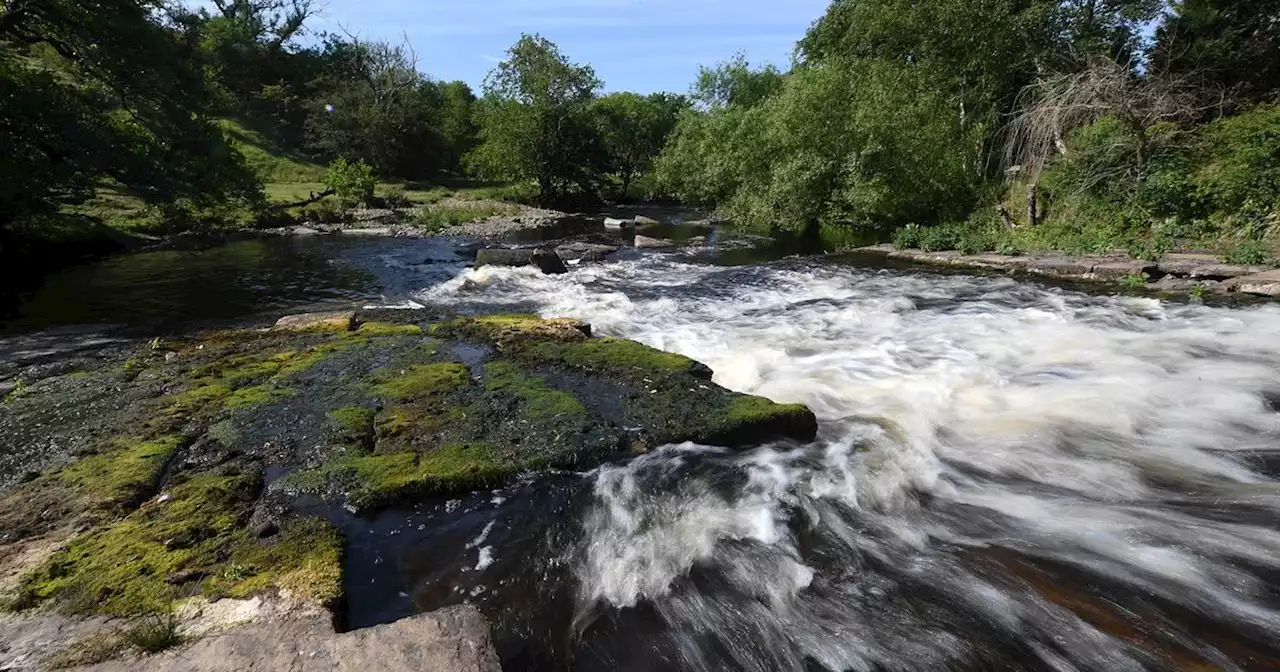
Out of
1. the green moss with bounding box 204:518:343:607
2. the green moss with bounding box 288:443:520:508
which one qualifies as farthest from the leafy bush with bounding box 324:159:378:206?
the green moss with bounding box 204:518:343:607

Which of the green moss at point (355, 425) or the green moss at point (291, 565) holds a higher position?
the green moss at point (355, 425)

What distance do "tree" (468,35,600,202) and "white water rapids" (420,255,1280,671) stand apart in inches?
1497

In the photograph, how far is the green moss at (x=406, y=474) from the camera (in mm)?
4965

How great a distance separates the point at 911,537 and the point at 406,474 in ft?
13.4

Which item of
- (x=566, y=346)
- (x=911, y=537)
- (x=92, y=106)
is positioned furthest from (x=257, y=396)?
(x=92, y=106)

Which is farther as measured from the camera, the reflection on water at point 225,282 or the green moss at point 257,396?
the reflection on water at point 225,282

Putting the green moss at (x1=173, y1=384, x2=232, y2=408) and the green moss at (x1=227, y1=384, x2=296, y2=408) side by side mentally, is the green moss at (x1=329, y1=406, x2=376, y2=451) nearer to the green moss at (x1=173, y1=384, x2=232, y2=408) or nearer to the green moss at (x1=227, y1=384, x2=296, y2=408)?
the green moss at (x1=227, y1=384, x2=296, y2=408)

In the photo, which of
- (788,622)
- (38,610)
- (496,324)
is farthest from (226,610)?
(496,324)

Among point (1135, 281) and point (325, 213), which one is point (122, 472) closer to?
point (1135, 281)

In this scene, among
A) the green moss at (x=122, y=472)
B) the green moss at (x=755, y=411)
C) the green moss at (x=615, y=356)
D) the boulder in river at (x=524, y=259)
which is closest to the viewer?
the green moss at (x=122, y=472)

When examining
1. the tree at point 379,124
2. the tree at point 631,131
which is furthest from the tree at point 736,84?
the tree at point 379,124

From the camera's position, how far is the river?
3.78m

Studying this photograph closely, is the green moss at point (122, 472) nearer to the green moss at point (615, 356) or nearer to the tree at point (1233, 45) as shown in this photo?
the green moss at point (615, 356)

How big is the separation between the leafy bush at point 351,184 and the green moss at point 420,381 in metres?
32.0
